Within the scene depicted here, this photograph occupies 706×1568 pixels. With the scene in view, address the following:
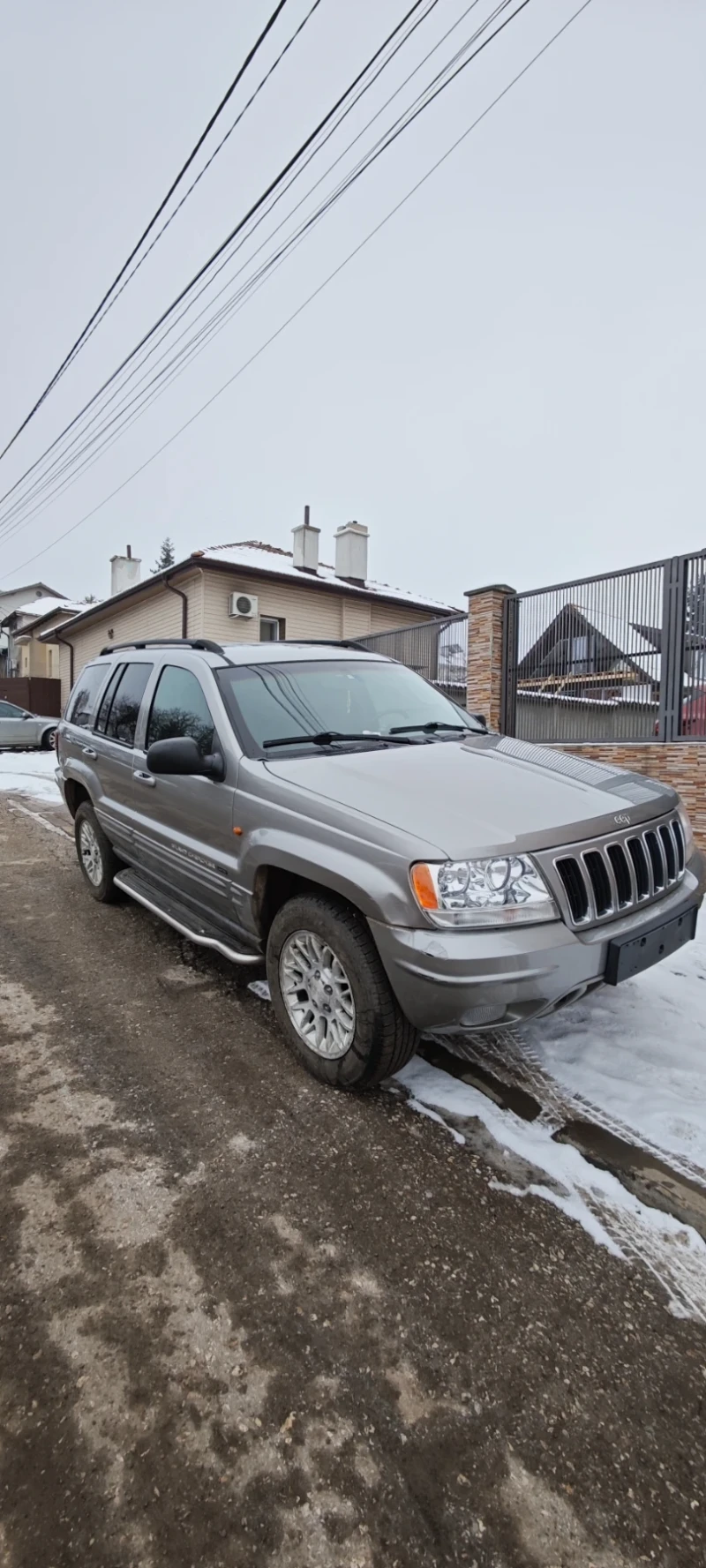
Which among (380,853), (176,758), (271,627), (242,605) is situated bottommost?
(380,853)

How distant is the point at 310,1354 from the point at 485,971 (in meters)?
1.09

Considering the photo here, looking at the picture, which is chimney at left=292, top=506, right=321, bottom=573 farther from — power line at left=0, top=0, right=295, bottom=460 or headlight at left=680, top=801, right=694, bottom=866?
headlight at left=680, top=801, right=694, bottom=866

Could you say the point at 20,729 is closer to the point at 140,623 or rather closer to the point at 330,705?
the point at 140,623

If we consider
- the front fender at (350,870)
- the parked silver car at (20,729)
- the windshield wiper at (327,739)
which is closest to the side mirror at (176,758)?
the windshield wiper at (327,739)

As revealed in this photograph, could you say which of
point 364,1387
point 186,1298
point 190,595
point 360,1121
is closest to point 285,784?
point 360,1121

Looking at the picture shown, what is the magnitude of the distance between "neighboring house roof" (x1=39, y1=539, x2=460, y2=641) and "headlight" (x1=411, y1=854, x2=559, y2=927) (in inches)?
594

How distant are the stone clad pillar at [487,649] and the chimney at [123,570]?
17.8 meters

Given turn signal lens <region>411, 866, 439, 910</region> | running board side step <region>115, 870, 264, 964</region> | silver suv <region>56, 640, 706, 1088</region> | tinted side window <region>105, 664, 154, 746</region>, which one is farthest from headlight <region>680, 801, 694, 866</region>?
tinted side window <region>105, 664, 154, 746</region>

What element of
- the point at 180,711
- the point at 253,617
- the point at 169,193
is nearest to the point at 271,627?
the point at 253,617

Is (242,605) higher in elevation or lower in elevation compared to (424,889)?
higher

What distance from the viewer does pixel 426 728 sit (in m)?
3.75

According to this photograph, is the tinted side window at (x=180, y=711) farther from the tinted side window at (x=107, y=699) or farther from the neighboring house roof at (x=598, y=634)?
the neighboring house roof at (x=598, y=634)

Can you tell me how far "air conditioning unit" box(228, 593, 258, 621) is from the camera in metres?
16.6

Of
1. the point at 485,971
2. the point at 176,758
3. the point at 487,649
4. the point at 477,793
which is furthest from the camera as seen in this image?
the point at 487,649
